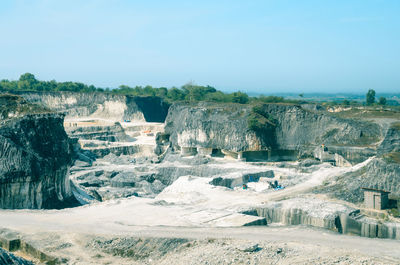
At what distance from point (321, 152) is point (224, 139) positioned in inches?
500

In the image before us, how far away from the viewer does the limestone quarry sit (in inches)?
977

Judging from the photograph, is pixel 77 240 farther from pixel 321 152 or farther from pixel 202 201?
pixel 321 152

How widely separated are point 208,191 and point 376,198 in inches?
564

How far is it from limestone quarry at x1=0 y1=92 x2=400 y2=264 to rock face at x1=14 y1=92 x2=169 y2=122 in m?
25.4

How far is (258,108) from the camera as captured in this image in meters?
62.2

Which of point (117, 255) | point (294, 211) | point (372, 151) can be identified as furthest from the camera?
point (372, 151)

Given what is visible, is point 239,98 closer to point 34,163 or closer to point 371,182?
point 371,182

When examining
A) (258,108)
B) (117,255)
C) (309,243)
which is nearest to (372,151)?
(258,108)

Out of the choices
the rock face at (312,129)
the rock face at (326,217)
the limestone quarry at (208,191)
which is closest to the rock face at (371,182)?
the limestone quarry at (208,191)

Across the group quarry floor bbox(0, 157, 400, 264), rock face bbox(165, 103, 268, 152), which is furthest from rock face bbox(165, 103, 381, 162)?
quarry floor bbox(0, 157, 400, 264)

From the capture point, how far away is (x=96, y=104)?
322 ft

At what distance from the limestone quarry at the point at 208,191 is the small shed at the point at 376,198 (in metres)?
0.35

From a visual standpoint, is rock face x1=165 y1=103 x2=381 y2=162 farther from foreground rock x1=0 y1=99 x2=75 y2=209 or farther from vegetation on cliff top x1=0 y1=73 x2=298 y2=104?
vegetation on cliff top x1=0 y1=73 x2=298 y2=104

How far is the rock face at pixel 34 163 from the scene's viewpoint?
111 ft
